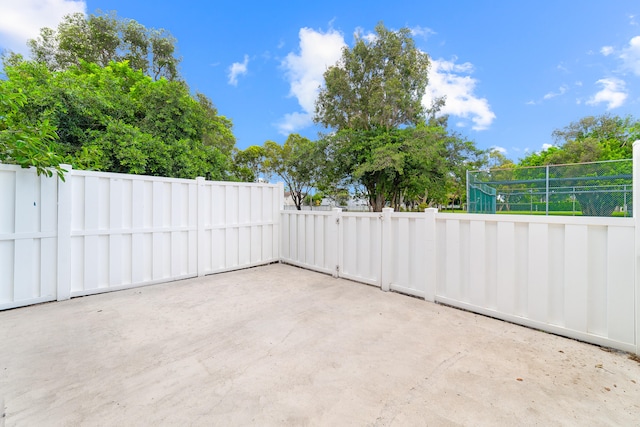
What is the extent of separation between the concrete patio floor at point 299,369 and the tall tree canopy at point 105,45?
39.9ft

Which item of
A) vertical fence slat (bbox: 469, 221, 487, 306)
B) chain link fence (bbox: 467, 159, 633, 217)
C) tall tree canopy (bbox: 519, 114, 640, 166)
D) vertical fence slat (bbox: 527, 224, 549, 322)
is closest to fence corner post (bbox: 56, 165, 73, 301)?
vertical fence slat (bbox: 469, 221, 487, 306)

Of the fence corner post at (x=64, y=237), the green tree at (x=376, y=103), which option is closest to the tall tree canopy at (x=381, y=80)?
the green tree at (x=376, y=103)

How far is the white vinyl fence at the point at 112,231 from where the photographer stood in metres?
3.01

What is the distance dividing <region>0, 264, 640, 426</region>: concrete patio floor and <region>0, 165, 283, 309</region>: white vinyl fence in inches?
19.5

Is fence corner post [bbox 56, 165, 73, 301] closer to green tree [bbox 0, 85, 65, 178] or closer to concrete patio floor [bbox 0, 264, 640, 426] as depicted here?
green tree [bbox 0, 85, 65, 178]

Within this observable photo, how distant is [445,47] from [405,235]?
11142 mm

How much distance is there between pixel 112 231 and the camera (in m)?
3.60

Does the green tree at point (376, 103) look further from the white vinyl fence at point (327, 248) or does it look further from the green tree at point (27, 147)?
the green tree at point (27, 147)

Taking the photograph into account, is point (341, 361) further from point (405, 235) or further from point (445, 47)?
point (445, 47)

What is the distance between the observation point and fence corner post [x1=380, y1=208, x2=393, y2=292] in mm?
3516

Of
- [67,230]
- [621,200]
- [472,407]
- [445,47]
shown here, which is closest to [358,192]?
[445,47]

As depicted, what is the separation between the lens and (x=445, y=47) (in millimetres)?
10914

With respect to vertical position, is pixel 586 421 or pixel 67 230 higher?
pixel 67 230

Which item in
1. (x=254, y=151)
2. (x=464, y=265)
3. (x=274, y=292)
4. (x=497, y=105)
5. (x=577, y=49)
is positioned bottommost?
(x=274, y=292)
